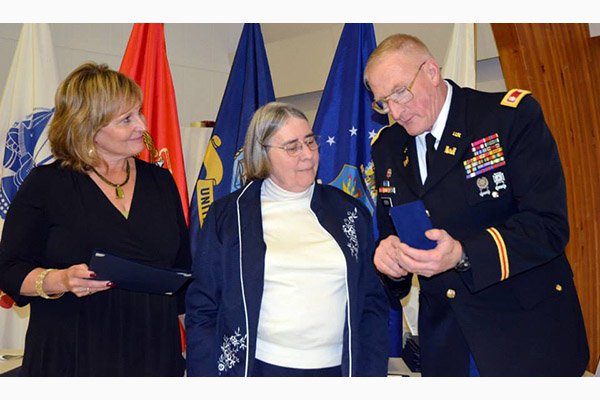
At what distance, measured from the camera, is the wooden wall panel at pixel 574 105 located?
2.59m

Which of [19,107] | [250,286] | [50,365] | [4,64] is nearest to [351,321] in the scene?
[250,286]

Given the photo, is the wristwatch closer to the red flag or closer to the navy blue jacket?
the navy blue jacket

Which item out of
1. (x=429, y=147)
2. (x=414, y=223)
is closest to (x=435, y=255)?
(x=414, y=223)

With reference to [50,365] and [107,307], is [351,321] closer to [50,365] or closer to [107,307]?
[107,307]

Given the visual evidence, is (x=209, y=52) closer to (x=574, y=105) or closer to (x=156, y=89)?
(x=156, y=89)

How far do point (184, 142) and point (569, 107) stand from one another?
103 inches

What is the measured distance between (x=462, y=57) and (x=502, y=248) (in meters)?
1.96

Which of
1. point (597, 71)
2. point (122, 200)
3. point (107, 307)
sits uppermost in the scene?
point (597, 71)

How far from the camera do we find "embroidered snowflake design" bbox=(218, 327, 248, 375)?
187cm

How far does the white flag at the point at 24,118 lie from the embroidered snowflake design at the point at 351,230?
2.12 m

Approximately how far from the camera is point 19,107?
3354 mm

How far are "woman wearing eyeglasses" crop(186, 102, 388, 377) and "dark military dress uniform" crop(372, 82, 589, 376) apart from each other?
0.85ft

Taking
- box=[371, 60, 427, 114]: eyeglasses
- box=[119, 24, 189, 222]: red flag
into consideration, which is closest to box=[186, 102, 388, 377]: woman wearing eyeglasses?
Result: box=[371, 60, 427, 114]: eyeglasses
